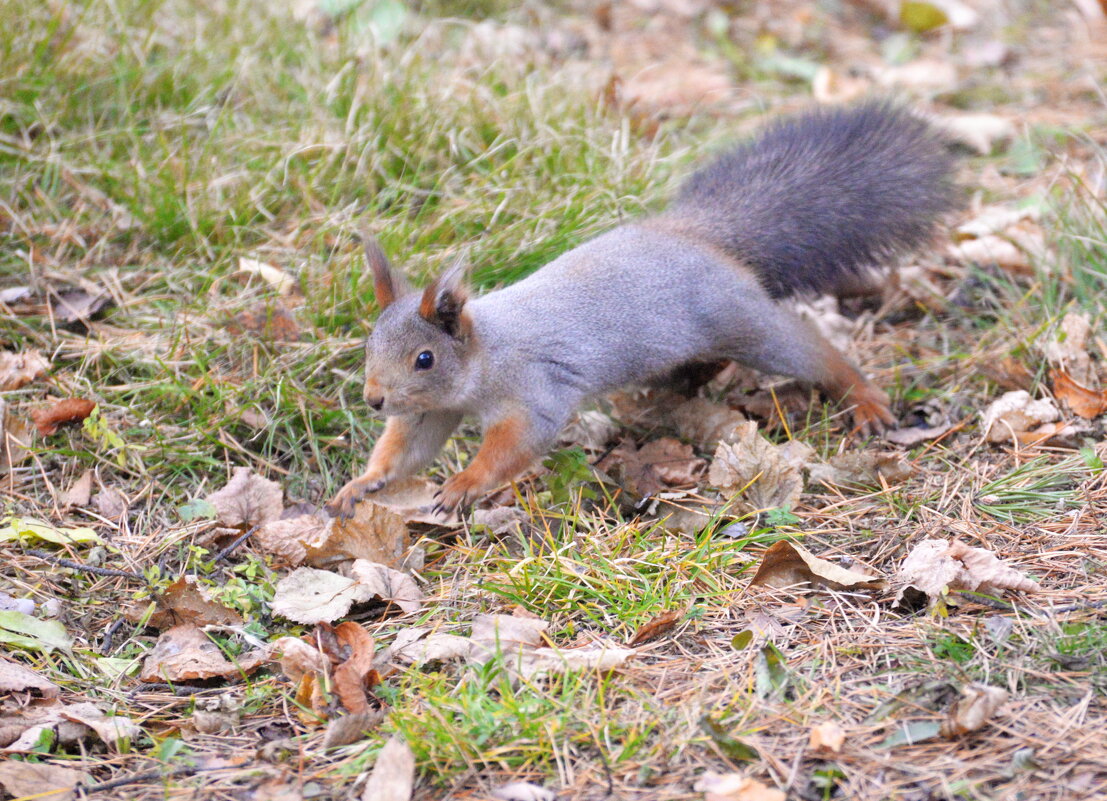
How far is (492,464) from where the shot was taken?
2812mm

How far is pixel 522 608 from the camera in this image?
7.73ft

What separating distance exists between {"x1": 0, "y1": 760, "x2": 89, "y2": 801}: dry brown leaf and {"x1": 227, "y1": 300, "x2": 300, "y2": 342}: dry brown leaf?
153 cm

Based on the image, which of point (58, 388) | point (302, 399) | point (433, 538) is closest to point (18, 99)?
point (58, 388)

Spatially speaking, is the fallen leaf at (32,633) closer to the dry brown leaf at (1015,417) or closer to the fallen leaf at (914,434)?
the fallen leaf at (914,434)

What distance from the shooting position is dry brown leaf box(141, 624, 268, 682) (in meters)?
2.27

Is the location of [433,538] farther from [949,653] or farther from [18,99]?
[18,99]

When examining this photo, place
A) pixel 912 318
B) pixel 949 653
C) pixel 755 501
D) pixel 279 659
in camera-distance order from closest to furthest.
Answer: pixel 949 653 → pixel 279 659 → pixel 755 501 → pixel 912 318

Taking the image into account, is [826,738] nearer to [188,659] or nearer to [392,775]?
[392,775]

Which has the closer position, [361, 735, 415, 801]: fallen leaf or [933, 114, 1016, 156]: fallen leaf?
[361, 735, 415, 801]: fallen leaf

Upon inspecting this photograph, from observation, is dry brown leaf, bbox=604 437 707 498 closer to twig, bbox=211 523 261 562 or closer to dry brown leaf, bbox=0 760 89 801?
twig, bbox=211 523 261 562

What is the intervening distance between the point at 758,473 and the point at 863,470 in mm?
295

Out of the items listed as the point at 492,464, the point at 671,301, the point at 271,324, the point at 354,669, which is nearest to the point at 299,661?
the point at 354,669

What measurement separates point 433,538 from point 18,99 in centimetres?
231

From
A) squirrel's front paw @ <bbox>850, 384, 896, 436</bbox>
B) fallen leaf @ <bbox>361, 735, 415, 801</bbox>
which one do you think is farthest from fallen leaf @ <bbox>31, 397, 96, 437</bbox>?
squirrel's front paw @ <bbox>850, 384, 896, 436</bbox>
